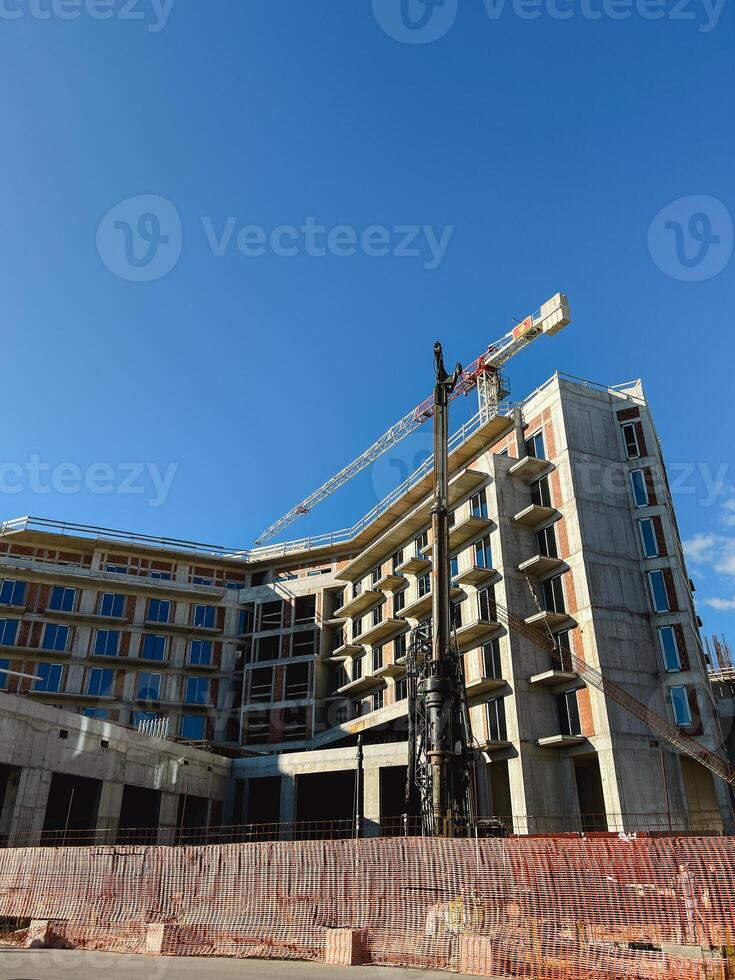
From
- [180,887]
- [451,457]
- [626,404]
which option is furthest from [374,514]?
[180,887]

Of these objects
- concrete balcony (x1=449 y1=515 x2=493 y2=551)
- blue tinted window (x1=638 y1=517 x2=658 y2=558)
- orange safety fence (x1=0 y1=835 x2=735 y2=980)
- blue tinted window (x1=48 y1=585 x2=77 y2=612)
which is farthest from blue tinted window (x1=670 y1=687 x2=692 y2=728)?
blue tinted window (x1=48 y1=585 x2=77 y2=612)

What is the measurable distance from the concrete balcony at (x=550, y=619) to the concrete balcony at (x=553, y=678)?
2069 millimetres

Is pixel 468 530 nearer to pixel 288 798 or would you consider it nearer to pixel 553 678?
pixel 553 678

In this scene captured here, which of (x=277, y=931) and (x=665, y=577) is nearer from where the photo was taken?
(x=277, y=931)

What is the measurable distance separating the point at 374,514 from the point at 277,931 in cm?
3849

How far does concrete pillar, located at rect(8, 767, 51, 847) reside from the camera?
2586cm

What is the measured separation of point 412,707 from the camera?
1003 inches

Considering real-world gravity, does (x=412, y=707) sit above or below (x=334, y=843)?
above

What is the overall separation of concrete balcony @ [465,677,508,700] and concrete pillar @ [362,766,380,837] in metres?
6.09

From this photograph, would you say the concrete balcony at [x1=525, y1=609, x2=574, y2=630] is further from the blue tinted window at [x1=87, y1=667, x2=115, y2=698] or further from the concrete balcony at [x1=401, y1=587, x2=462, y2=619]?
the blue tinted window at [x1=87, y1=667, x2=115, y2=698]

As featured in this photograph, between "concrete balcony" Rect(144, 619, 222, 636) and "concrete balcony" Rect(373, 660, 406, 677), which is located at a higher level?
"concrete balcony" Rect(144, 619, 222, 636)

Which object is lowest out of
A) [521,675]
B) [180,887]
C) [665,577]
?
[180,887]

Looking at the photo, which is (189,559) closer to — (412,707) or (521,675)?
(521,675)

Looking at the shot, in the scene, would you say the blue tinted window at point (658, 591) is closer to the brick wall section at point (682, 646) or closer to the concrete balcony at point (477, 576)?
the brick wall section at point (682, 646)
